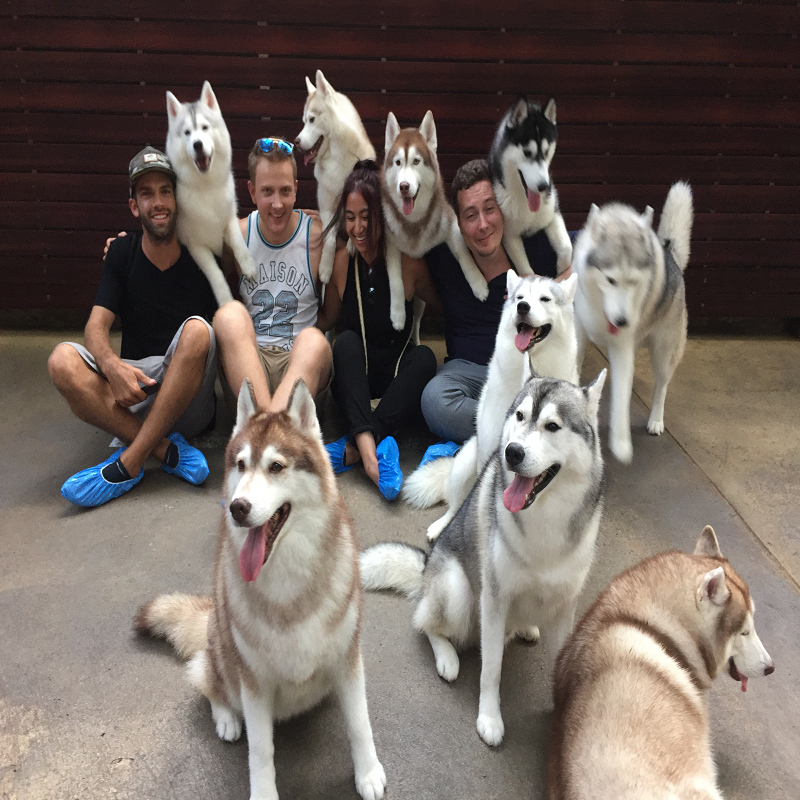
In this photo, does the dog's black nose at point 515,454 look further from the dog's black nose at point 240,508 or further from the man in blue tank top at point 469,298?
the man in blue tank top at point 469,298

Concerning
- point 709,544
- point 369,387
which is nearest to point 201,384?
point 369,387

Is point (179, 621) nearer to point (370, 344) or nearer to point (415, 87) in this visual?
point (370, 344)

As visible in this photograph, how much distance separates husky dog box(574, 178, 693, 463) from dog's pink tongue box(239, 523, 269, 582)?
6.14 ft

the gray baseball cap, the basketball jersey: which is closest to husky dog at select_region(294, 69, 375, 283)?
the basketball jersey

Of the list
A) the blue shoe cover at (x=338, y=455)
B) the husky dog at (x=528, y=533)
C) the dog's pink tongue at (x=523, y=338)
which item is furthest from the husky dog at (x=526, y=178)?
the husky dog at (x=528, y=533)

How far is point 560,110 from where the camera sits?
448cm

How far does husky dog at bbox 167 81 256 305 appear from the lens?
3.12 meters

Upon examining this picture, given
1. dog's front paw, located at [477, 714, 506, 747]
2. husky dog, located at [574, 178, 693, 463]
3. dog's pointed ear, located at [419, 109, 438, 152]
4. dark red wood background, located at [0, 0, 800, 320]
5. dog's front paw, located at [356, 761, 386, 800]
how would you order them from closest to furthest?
dog's front paw, located at [356, 761, 386, 800], dog's front paw, located at [477, 714, 506, 747], husky dog, located at [574, 178, 693, 463], dog's pointed ear, located at [419, 109, 438, 152], dark red wood background, located at [0, 0, 800, 320]

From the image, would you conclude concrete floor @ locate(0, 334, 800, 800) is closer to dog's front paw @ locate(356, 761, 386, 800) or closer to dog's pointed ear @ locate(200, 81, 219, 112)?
dog's front paw @ locate(356, 761, 386, 800)

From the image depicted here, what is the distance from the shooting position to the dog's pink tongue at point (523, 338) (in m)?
2.35

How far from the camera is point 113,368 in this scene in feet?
9.88

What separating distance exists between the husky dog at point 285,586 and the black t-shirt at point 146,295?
1953mm

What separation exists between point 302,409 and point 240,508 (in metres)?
0.32

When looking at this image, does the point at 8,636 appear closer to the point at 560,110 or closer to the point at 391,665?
the point at 391,665
